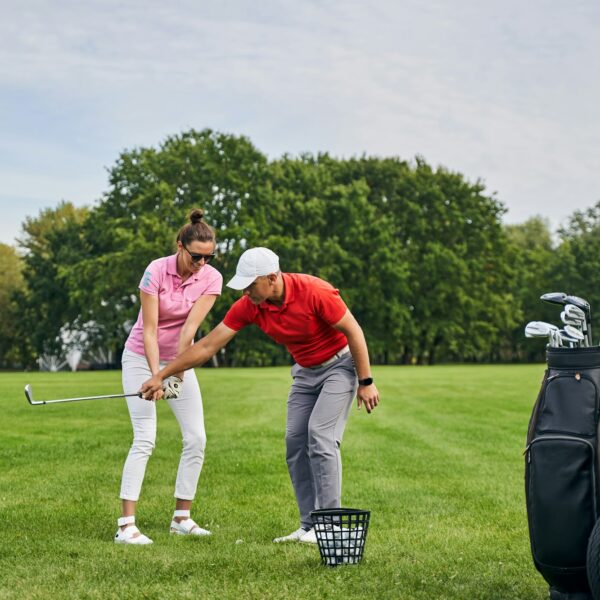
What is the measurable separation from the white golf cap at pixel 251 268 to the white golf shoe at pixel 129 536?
6.88 feet

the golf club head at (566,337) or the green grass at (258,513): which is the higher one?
the golf club head at (566,337)

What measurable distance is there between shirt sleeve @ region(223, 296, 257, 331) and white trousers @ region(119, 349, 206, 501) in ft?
2.55

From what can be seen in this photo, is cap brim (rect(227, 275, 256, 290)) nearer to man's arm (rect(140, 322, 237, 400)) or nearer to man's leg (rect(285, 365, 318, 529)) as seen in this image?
man's arm (rect(140, 322, 237, 400))

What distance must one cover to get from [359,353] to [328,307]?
1.44 ft

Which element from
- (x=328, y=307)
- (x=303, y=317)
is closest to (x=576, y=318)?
(x=328, y=307)

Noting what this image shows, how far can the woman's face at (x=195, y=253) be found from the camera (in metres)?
7.52

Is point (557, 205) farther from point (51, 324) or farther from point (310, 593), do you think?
point (310, 593)

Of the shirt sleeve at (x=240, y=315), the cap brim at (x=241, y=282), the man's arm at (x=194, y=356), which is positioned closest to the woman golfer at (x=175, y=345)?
the man's arm at (x=194, y=356)

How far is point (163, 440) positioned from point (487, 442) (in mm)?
4985

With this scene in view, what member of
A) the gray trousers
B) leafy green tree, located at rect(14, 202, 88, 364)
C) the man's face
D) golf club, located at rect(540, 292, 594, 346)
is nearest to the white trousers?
the gray trousers

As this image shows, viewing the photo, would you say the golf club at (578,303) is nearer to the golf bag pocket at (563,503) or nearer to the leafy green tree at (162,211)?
the golf bag pocket at (563,503)

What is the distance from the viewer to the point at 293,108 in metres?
44.6

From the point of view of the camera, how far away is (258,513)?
8734mm

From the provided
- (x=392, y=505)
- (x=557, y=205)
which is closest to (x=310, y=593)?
(x=392, y=505)
